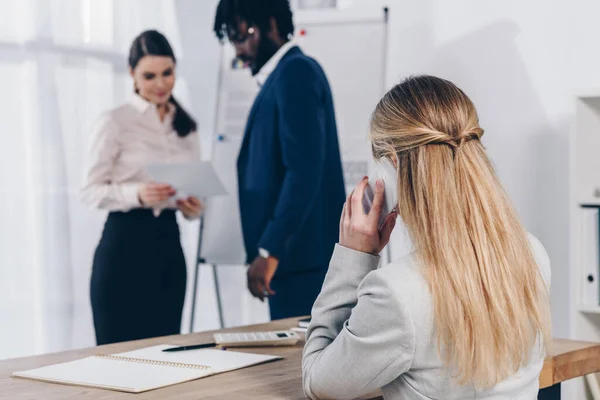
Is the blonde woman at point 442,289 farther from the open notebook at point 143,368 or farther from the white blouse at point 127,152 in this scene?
the white blouse at point 127,152

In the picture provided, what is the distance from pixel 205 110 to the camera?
4457 millimetres

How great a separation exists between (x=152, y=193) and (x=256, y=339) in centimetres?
153

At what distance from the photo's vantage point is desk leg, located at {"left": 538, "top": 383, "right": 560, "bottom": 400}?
1683mm

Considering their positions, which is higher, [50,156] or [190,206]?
[50,156]

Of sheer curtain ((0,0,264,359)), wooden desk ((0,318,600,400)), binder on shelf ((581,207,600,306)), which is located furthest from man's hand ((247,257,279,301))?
sheer curtain ((0,0,264,359))

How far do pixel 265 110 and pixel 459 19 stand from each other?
1611mm

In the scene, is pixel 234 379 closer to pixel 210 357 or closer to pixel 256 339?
pixel 210 357

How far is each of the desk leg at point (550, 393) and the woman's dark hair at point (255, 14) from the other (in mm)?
1441

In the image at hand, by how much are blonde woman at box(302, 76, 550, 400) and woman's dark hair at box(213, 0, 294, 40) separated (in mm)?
1420

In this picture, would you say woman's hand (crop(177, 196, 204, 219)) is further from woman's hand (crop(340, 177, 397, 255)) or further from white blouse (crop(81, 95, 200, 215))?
woman's hand (crop(340, 177, 397, 255))

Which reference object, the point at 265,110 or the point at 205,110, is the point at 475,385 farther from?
the point at 205,110

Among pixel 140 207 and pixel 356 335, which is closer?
pixel 356 335

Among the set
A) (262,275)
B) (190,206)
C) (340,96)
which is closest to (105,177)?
(190,206)

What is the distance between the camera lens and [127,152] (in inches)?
128
